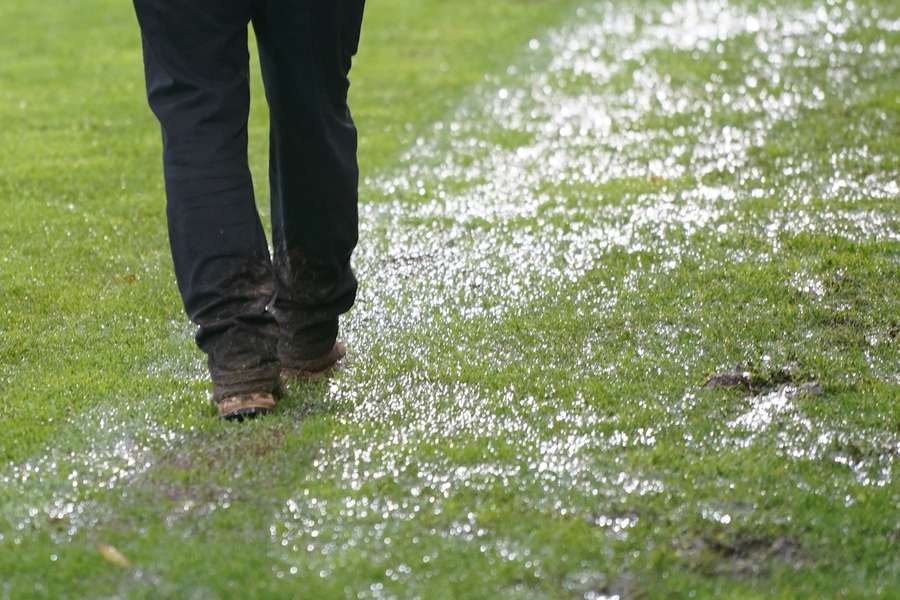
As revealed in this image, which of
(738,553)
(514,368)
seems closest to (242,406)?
(514,368)

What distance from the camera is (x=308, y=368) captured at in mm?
3383

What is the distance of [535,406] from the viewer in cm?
316

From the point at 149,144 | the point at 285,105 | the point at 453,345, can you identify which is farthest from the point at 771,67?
the point at 285,105

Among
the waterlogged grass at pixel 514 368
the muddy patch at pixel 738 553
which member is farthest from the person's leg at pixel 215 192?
the muddy patch at pixel 738 553

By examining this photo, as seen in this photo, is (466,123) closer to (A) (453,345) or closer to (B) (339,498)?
(A) (453,345)

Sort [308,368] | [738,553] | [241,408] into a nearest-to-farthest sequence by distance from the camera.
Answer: [738,553] → [241,408] → [308,368]

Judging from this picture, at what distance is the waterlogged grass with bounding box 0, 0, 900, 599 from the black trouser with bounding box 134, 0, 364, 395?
207mm

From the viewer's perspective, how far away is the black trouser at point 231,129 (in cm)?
305

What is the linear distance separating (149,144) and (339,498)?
368cm

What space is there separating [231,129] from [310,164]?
208 millimetres

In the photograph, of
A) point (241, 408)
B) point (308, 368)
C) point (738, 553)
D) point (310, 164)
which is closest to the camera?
point (738, 553)

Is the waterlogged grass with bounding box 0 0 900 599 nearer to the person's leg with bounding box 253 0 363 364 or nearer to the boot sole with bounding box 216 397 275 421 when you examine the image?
the boot sole with bounding box 216 397 275 421

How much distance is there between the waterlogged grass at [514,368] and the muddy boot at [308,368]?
0.36 feet

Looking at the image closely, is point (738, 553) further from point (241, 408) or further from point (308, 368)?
point (308, 368)
